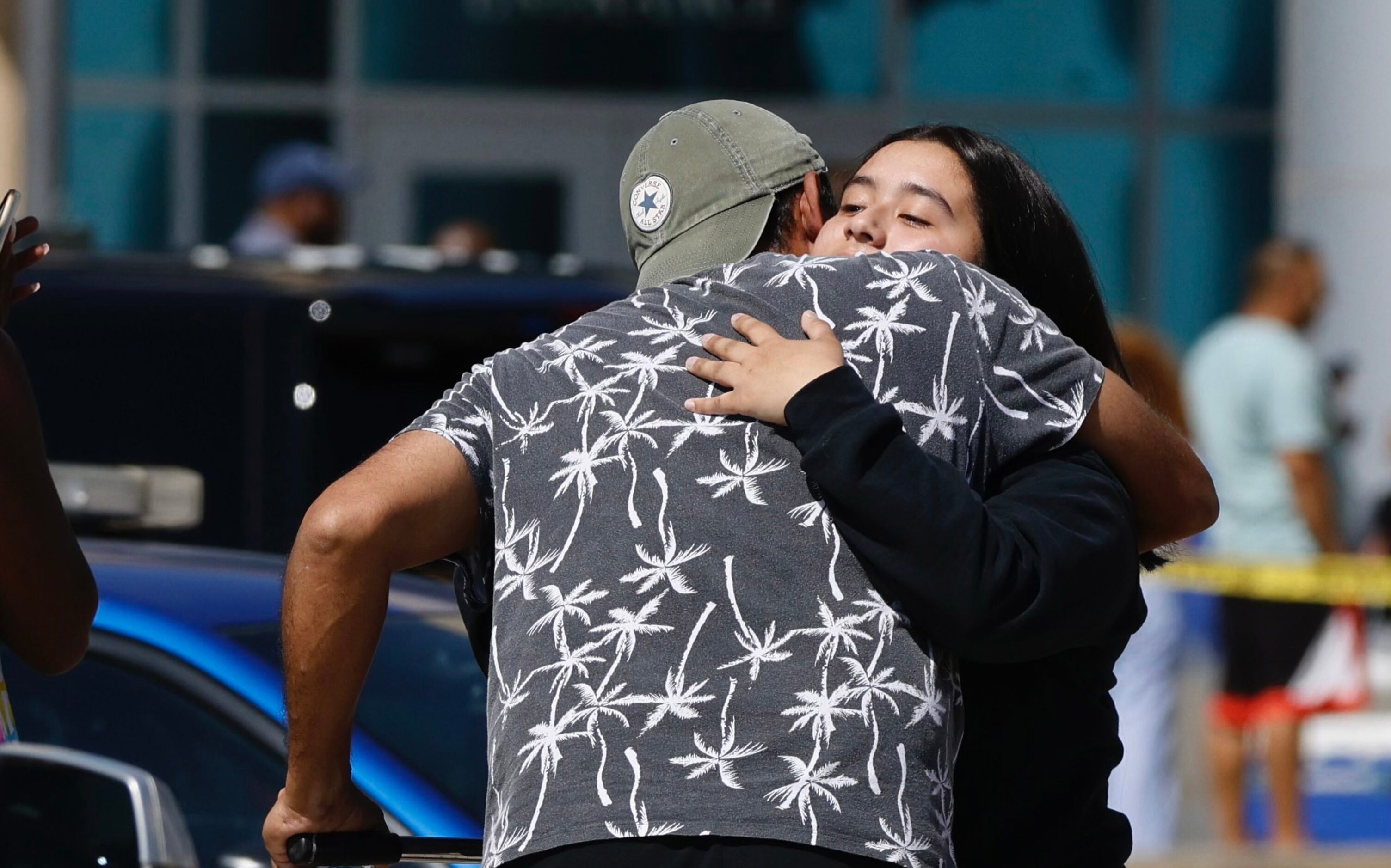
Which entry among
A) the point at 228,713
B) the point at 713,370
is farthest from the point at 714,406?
the point at 228,713

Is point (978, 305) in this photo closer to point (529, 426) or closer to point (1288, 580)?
point (529, 426)

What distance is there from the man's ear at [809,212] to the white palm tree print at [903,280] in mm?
266

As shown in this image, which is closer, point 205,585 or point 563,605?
point 563,605

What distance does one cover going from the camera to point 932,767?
1979 millimetres

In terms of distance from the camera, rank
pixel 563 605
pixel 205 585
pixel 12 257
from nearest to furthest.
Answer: pixel 563 605, pixel 12 257, pixel 205 585

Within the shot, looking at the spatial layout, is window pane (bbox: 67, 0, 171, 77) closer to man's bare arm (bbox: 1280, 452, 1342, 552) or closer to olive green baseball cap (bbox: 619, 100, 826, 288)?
man's bare arm (bbox: 1280, 452, 1342, 552)

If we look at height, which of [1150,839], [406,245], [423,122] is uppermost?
[423,122]

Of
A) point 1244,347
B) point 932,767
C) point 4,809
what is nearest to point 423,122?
point 1244,347

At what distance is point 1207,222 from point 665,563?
11259 mm

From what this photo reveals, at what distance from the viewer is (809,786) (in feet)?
6.31

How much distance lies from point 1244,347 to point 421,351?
11.2 ft

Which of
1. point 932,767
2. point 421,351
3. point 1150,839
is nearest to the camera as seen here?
point 932,767

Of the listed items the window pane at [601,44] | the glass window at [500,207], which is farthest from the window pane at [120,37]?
the glass window at [500,207]

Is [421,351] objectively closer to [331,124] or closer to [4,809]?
[4,809]
